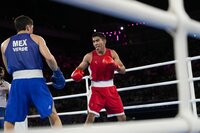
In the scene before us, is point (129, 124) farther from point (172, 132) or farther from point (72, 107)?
point (72, 107)

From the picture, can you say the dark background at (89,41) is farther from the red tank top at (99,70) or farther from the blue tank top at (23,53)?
the blue tank top at (23,53)

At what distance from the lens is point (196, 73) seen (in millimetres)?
8047

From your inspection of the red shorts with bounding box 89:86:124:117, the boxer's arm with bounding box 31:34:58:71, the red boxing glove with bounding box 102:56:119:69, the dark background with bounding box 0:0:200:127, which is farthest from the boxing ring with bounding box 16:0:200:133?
the dark background with bounding box 0:0:200:127

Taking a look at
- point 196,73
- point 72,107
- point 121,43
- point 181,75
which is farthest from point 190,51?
point 181,75

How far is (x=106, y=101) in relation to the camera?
2.73 m

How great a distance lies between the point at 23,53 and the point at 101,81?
2.44ft

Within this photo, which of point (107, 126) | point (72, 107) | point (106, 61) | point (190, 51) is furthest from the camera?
point (190, 51)

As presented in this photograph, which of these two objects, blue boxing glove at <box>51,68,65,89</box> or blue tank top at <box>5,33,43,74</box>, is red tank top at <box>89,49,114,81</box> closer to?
blue boxing glove at <box>51,68,65,89</box>

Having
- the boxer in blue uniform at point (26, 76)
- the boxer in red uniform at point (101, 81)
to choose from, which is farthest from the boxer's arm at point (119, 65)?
the boxer in blue uniform at point (26, 76)

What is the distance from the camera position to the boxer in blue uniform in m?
2.20

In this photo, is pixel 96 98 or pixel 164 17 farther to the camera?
pixel 96 98

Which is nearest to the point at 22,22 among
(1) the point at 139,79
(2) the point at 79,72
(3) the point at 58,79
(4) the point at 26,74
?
(4) the point at 26,74

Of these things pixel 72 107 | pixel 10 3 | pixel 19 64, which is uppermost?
pixel 10 3

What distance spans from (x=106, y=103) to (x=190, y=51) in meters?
7.20
